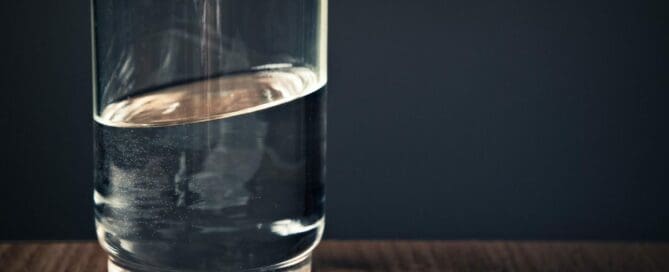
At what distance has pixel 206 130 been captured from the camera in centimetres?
45

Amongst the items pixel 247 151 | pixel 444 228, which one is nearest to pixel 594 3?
pixel 444 228

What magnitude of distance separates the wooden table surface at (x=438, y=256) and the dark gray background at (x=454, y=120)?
21 centimetres

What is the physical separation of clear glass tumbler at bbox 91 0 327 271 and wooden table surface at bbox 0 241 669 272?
0.27 feet

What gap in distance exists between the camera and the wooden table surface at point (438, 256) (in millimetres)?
549

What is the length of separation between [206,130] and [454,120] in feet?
1.23

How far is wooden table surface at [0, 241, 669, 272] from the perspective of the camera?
55 centimetres

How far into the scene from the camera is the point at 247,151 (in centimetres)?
45

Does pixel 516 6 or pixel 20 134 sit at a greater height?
pixel 516 6

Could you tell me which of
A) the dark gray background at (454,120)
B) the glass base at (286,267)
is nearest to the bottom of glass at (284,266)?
the glass base at (286,267)

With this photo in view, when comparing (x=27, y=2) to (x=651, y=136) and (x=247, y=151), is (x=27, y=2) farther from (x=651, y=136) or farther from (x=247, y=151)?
(x=651, y=136)

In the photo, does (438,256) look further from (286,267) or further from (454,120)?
(454,120)

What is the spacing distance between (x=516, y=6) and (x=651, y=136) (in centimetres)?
17

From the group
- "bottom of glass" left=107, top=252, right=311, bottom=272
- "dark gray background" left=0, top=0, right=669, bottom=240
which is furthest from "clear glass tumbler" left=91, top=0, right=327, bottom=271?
"dark gray background" left=0, top=0, right=669, bottom=240

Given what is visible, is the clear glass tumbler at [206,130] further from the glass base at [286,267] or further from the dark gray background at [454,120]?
the dark gray background at [454,120]
